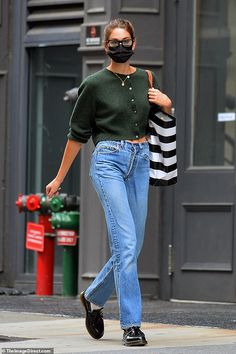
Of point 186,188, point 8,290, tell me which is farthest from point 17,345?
point 8,290

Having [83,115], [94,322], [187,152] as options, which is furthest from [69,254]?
[83,115]

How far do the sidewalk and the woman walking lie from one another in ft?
0.91

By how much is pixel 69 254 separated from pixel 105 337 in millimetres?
3975

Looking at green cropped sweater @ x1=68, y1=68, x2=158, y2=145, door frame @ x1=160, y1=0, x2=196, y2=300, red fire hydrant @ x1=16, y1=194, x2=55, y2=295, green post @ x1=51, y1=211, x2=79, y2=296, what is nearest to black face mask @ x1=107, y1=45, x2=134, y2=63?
green cropped sweater @ x1=68, y1=68, x2=158, y2=145

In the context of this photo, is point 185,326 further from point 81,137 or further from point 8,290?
point 8,290

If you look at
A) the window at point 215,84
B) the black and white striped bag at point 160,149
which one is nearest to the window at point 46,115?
the window at point 215,84

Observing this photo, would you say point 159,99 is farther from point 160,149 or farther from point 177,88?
point 177,88

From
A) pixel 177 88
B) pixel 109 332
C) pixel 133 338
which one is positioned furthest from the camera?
pixel 177 88

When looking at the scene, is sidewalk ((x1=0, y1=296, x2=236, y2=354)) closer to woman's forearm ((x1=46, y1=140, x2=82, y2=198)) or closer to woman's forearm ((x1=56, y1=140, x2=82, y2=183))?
woman's forearm ((x1=46, y1=140, x2=82, y2=198))

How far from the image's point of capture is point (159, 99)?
7.02 m

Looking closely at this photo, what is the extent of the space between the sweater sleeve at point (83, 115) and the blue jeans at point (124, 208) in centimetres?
15

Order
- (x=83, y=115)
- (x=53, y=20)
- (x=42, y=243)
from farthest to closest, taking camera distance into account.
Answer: (x=53, y=20) < (x=42, y=243) < (x=83, y=115)

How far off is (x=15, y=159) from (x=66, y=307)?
2.77m

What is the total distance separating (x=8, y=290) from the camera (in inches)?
462
